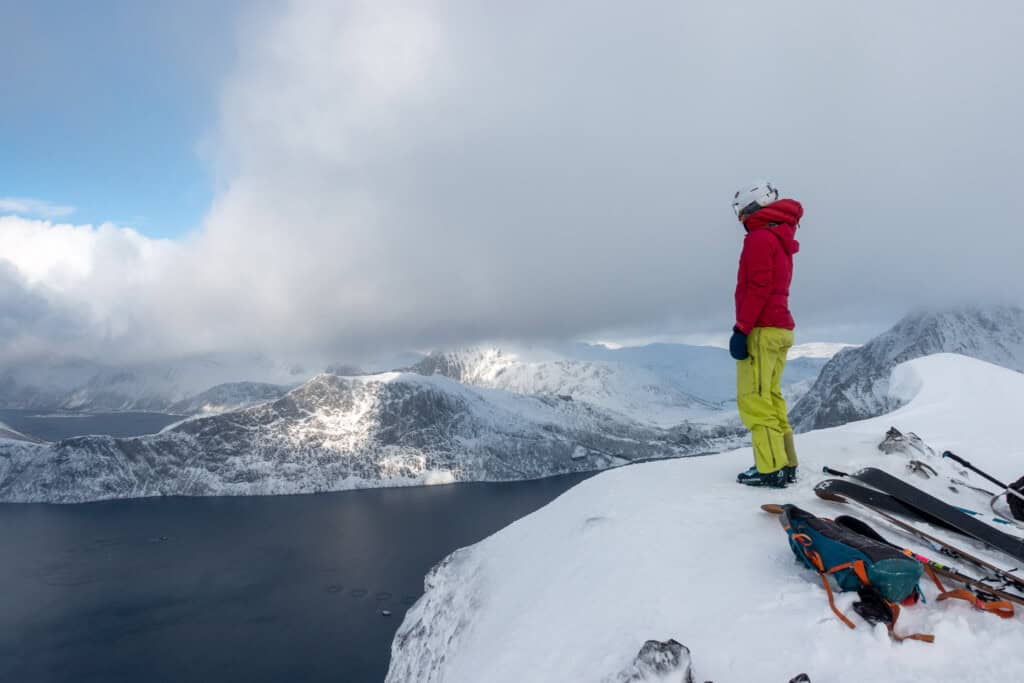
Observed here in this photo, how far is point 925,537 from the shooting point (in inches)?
218

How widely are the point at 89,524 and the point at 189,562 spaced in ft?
209

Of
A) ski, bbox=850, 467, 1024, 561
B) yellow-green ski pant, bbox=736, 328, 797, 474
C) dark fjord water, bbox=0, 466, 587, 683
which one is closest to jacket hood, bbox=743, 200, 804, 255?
yellow-green ski pant, bbox=736, 328, 797, 474

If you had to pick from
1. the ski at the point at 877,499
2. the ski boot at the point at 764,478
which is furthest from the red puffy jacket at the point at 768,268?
the ski at the point at 877,499

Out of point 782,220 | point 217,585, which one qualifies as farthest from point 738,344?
point 217,585

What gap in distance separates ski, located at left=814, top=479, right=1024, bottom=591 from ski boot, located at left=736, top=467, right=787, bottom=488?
66 centimetres

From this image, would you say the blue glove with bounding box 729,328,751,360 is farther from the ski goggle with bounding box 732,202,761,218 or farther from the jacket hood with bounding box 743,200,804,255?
the ski goggle with bounding box 732,202,761,218

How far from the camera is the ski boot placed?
300 inches

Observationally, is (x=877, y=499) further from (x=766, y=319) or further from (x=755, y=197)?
(x=755, y=197)

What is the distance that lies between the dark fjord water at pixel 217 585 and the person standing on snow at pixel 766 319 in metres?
64.7

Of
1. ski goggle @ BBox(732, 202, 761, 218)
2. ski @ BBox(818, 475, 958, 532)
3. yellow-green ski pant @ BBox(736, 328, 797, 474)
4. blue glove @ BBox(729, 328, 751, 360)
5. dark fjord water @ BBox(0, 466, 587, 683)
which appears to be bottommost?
dark fjord water @ BBox(0, 466, 587, 683)

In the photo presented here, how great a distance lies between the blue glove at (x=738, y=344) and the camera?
25.3 feet

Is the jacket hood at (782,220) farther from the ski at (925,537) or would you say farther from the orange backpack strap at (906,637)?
the orange backpack strap at (906,637)

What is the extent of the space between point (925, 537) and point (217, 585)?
108979 millimetres

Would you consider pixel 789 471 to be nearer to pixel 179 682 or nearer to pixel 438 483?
pixel 179 682
